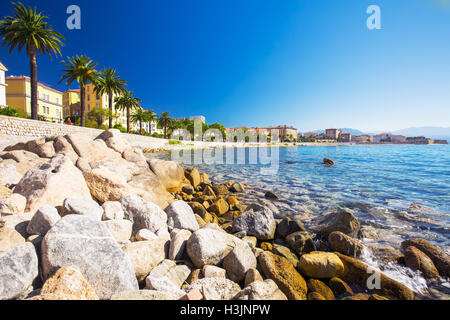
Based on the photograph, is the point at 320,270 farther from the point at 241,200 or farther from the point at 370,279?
the point at 241,200

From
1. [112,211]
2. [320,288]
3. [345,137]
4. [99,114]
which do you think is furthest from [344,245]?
[345,137]

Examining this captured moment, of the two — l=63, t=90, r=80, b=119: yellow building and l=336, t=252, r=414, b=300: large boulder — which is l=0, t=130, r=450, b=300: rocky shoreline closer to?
l=336, t=252, r=414, b=300: large boulder

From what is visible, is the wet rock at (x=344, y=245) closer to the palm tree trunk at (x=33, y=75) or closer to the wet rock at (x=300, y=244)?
the wet rock at (x=300, y=244)

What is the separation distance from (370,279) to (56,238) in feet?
18.2

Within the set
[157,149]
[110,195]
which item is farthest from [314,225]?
[157,149]

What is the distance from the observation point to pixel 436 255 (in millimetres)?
4586

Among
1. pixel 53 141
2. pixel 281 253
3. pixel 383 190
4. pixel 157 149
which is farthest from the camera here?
pixel 157 149

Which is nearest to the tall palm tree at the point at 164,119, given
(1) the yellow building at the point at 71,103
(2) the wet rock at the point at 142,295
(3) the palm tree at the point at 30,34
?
(1) the yellow building at the point at 71,103

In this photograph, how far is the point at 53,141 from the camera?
9.28m

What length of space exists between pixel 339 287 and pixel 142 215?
4456mm

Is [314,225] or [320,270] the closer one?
[320,270]
